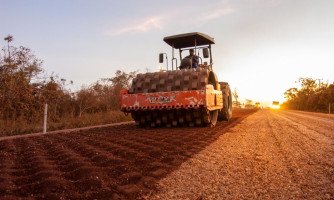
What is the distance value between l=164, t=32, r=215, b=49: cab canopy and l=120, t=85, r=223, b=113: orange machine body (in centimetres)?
257

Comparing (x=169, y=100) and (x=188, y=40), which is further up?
(x=188, y=40)

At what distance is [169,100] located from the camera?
34.4 feet

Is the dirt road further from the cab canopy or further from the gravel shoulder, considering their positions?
the cab canopy

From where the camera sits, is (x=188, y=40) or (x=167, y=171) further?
(x=188, y=40)

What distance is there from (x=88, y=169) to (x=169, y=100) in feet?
20.3

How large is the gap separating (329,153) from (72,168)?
14.4 feet

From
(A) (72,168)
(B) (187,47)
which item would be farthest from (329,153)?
(B) (187,47)

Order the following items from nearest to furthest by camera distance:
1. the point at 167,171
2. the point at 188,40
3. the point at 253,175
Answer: the point at 253,175 → the point at 167,171 → the point at 188,40

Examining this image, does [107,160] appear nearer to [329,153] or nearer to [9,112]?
[329,153]

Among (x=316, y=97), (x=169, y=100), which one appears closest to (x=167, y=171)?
(x=169, y=100)

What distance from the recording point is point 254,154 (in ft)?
20.1

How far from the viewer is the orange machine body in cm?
1024

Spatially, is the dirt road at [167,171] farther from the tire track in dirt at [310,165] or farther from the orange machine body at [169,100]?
the orange machine body at [169,100]

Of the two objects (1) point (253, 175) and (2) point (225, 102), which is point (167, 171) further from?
(2) point (225, 102)
